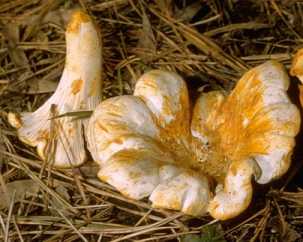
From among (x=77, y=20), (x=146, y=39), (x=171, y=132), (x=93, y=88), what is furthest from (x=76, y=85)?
(x=146, y=39)

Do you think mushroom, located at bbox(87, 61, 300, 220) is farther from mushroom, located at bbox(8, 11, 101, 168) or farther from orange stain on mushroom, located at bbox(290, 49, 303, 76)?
mushroom, located at bbox(8, 11, 101, 168)

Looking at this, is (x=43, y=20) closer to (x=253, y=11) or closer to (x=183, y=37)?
(x=183, y=37)

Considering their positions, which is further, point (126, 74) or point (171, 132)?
point (126, 74)

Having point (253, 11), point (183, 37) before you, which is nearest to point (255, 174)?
point (183, 37)

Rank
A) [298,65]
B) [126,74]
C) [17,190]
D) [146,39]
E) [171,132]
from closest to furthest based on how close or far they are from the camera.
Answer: [298,65], [171,132], [17,190], [126,74], [146,39]

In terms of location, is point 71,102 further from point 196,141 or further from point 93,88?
point 196,141

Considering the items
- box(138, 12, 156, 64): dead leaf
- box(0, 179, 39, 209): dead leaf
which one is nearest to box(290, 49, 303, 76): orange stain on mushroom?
box(138, 12, 156, 64): dead leaf

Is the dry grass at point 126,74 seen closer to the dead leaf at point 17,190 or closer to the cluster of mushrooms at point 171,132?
the dead leaf at point 17,190

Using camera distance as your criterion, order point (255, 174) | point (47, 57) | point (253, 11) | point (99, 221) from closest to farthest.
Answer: point (255, 174) → point (99, 221) → point (47, 57) → point (253, 11)
